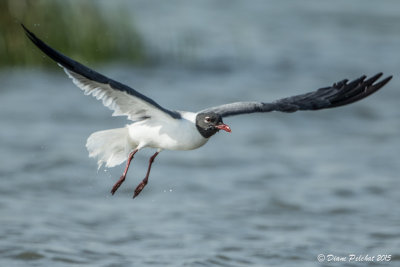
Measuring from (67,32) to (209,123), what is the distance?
8433 mm

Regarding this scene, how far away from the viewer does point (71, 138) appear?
1292cm

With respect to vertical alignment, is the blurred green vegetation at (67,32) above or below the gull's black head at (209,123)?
above

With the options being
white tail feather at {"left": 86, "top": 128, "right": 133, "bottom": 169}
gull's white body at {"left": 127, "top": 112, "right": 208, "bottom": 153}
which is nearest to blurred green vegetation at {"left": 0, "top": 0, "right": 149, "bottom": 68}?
white tail feather at {"left": 86, "top": 128, "right": 133, "bottom": 169}

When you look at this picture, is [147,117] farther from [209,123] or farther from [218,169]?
[218,169]

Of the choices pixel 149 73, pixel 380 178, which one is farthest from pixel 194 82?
pixel 380 178

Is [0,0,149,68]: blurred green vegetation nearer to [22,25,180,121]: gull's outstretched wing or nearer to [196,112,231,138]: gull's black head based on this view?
[22,25,180,121]: gull's outstretched wing

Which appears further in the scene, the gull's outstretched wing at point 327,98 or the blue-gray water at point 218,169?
the blue-gray water at point 218,169

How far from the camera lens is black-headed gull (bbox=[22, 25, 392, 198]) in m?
7.02

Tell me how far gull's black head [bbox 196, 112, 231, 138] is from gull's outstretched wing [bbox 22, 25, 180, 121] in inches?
9.8

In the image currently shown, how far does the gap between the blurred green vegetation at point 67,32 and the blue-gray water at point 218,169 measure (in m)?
0.33

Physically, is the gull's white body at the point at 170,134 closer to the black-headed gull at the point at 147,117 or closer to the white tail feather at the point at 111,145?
the black-headed gull at the point at 147,117

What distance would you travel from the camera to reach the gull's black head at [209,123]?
23.8 feet

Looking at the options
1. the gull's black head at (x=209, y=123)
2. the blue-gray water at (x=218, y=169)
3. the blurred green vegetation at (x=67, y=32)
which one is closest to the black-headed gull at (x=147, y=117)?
the gull's black head at (x=209, y=123)

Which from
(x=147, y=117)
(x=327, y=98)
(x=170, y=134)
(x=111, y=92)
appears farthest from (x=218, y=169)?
(x=111, y=92)
